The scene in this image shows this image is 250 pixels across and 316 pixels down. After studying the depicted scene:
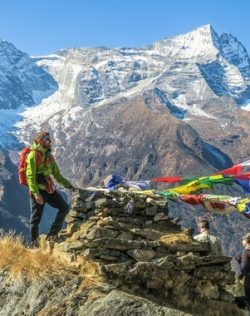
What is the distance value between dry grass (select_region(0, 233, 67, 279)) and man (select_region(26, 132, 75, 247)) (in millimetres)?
1502

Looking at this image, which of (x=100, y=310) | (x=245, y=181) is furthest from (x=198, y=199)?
(x=100, y=310)

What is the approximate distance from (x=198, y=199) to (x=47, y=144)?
608 centimetres

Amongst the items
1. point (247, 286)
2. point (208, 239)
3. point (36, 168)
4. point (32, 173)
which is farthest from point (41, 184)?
point (247, 286)

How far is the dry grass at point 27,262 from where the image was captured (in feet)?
40.7

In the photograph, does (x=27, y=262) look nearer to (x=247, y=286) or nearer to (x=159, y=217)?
(x=159, y=217)

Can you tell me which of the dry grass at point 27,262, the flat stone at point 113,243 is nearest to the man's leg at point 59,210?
the dry grass at point 27,262

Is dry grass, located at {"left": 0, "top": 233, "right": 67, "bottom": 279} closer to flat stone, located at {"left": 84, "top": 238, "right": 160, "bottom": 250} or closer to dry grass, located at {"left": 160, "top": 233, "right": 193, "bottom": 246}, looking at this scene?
flat stone, located at {"left": 84, "top": 238, "right": 160, "bottom": 250}

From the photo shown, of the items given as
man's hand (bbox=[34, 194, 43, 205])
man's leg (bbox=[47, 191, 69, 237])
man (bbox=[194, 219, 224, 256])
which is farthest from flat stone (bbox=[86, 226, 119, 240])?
man (bbox=[194, 219, 224, 256])

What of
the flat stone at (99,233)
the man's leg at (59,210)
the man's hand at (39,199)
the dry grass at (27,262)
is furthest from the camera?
the man's leg at (59,210)

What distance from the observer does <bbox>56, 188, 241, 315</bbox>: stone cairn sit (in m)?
12.6

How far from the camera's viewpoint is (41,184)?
15.6 metres

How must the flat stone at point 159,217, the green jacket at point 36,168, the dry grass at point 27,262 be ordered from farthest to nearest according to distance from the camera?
the flat stone at point 159,217
the green jacket at point 36,168
the dry grass at point 27,262

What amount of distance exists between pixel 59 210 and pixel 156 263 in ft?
13.0

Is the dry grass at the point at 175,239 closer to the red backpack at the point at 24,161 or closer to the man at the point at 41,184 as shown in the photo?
the man at the point at 41,184
